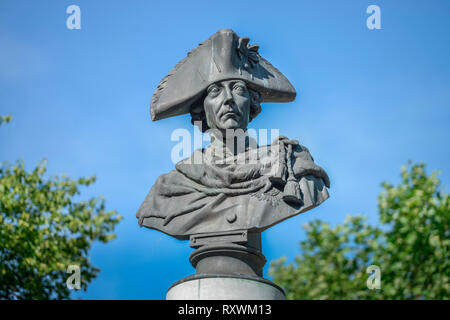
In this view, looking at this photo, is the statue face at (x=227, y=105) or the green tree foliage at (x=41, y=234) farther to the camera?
the green tree foliage at (x=41, y=234)

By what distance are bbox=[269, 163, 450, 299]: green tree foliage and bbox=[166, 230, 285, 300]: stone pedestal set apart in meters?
9.23

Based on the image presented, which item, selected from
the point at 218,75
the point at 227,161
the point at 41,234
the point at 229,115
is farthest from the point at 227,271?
the point at 41,234

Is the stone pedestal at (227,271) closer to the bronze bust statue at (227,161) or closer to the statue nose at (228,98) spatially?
the bronze bust statue at (227,161)

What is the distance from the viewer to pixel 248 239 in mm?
6891

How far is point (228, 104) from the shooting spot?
757 cm

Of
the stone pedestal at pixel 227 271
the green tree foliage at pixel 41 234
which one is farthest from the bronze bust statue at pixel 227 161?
the green tree foliage at pixel 41 234

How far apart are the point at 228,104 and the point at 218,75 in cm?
42

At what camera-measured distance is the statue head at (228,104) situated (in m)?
7.55

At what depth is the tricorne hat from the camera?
7793mm

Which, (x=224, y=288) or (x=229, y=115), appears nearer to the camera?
(x=224, y=288)

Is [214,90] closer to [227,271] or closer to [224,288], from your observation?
[227,271]
